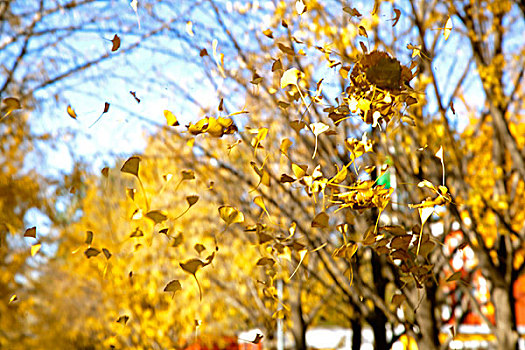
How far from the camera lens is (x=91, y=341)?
9.84 metres

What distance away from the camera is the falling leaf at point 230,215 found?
129 centimetres

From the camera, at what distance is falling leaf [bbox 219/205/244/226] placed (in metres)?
1.29

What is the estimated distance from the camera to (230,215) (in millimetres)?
1314

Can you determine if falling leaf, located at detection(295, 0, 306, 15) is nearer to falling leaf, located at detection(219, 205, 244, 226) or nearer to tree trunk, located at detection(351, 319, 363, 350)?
falling leaf, located at detection(219, 205, 244, 226)

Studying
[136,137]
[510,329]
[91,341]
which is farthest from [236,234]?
[91,341]

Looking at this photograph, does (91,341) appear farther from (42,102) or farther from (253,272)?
(42,102)

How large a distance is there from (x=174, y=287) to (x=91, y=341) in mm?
9555

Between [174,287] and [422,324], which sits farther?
[422,324]

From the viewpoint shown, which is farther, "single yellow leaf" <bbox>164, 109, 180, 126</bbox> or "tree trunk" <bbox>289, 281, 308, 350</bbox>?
"tree trunk" <bbox>289, 281, 308, 350</bbox>

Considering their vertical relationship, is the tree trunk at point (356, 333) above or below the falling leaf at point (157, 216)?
below

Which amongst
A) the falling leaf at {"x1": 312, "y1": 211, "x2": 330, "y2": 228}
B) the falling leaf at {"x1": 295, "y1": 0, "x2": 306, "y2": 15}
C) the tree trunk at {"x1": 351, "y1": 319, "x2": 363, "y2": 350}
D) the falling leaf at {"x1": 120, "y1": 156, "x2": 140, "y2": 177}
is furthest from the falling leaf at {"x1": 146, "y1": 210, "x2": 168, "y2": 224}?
the tree trunk at {"x1": 351, "y1": 319, "x2": 363, "y2": 350}

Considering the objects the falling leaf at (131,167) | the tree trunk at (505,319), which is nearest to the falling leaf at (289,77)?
the falling leaf at (131,167)

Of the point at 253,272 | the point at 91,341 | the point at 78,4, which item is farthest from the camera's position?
the point at 91,341

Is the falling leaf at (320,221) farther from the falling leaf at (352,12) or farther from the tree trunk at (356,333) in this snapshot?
the tree trunk at (356,333)
